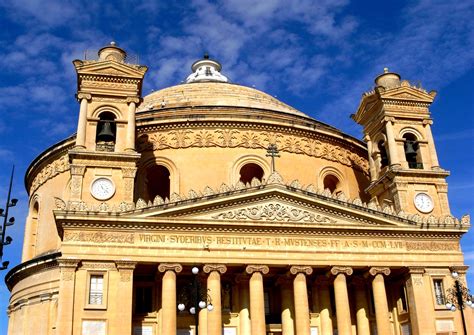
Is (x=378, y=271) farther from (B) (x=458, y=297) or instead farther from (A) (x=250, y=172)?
(A) (x=250, y=172)

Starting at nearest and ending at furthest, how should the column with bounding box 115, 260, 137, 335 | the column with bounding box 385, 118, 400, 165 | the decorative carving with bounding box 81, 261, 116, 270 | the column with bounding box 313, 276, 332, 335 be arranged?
the column with bounding box 115, 260, 137, 335
the decorative carving with bounding box 81, 261, 116, 270
the column with bounding box 313, 276, 332, 335
the column with bounding box 385, 118, 400, 165

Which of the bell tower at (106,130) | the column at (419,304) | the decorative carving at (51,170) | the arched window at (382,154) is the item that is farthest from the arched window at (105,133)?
the column at (419,304)

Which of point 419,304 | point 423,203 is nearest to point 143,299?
point 419,304

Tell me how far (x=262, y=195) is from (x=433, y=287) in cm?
944

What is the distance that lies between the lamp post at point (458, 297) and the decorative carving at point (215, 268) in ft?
31.2

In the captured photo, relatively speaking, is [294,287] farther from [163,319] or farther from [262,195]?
[163,319]

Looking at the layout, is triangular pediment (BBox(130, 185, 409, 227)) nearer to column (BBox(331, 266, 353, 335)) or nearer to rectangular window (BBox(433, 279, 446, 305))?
column (BBox(331, 266, 353, 335))

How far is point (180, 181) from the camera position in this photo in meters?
33.0

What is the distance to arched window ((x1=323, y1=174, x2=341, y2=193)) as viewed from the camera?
36.4m

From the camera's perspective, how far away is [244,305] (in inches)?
1113

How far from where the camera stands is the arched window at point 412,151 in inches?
1297

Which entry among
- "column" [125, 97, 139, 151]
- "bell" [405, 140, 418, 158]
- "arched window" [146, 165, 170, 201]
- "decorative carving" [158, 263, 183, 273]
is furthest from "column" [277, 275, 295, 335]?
"bell" [405, 140, 418, 158]

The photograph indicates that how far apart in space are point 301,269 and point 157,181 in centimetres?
1214

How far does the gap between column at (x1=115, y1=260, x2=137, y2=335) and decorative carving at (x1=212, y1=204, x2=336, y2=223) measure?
4.51 meters
